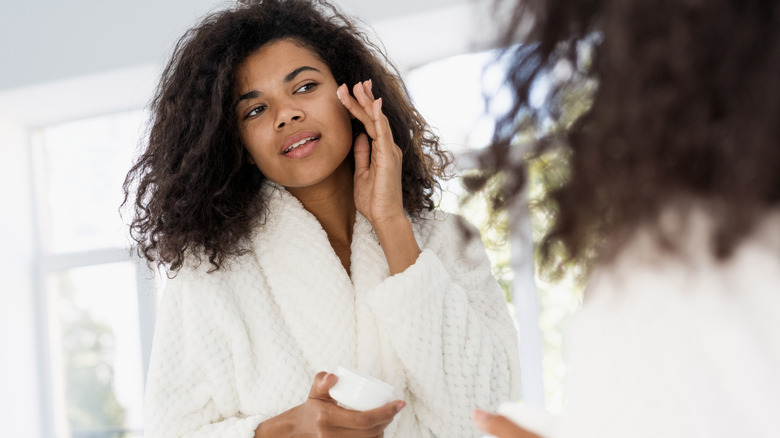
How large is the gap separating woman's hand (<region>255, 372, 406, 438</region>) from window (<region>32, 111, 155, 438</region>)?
2.38 m

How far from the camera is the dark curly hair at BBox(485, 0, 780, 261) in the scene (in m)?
0.44

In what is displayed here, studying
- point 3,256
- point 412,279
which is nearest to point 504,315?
point 412,279

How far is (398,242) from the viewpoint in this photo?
1.32 meters

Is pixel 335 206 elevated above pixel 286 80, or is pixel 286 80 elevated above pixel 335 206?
pixel 286 80

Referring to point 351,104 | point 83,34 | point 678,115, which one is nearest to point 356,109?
point 351,104

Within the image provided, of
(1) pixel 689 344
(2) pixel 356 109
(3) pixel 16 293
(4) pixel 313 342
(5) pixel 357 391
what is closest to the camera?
(1) pixel 689 344

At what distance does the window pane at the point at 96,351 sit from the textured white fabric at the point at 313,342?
2284 millimetres

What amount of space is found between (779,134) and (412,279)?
0.82 meters

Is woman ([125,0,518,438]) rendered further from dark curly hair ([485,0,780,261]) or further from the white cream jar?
dark curly hair ([485,0,780,261])

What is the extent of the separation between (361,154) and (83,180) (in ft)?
8.40

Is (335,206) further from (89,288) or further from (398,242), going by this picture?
(89,288)

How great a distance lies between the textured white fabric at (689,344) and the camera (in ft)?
1.44

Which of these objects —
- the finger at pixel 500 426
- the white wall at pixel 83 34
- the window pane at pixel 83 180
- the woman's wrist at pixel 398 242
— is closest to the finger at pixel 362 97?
the woman's wrist at pixel 398 242

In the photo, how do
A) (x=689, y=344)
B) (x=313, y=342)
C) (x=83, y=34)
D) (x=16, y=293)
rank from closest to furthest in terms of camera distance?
(x=689, y=344) < (x=313, y=342) < (x=83, y=34) < (x=16, y=293)
